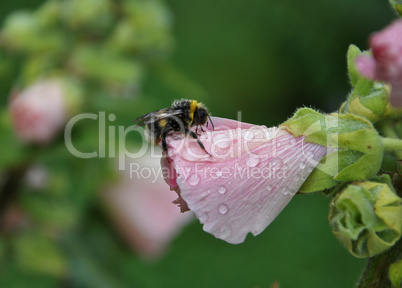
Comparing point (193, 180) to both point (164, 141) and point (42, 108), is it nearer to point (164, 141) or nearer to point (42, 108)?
point (164, 141)

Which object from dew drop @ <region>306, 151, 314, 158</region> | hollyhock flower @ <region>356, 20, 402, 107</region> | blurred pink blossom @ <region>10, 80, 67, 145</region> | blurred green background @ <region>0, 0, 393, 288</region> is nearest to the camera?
A: hollyhock flower @ <region>356, 20, 402, 107</region>

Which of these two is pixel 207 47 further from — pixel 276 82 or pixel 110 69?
pixel 110 69

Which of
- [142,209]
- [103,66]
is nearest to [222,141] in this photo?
[103,66]

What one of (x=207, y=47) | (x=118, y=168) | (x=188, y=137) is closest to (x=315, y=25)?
(x=207, y=47)

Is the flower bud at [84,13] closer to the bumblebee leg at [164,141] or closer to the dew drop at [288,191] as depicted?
the bumblebee leg at [164,141]

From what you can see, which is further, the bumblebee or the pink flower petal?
the bumblebee

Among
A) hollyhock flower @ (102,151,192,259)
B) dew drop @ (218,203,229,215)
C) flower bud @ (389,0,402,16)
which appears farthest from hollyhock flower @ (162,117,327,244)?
hollyhock flower @ (102,151,192,259)

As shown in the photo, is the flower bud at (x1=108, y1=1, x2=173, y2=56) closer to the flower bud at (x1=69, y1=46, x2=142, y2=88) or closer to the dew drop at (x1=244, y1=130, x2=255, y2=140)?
the flower bud at (x1=69, y1=46, x2=142, y2=88)
